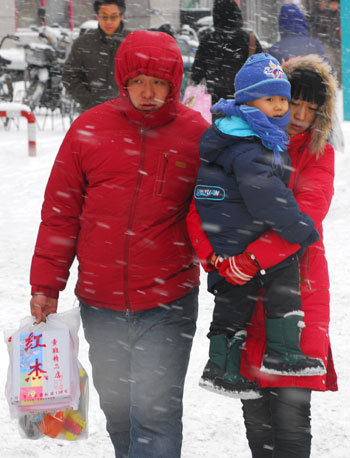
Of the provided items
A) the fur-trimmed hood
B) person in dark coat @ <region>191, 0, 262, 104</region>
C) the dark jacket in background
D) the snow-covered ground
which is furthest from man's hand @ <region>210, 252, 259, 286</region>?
person in dark coat @ <region>191, 0, 262, 104</region>

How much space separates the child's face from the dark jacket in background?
12.3 feet

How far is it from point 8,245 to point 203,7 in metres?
19.9

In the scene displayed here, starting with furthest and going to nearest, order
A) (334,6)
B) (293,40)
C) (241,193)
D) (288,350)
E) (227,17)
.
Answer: (334,6)
(293,40)
(227,17)
(288,350)
(241,193)

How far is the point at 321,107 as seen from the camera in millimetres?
2717

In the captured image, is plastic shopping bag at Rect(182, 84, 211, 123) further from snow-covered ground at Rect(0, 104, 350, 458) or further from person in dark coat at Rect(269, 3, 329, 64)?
snow-covered ground at Rect(0, 104, 350, 458)

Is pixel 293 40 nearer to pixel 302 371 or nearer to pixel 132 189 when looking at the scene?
pixel 132 189

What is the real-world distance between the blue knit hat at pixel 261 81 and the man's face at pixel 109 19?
3870 mm

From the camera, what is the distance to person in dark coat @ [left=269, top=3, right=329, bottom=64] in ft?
22.9

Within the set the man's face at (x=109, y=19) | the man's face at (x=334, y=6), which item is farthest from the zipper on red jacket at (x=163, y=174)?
the man's face at (x=334, y=6)

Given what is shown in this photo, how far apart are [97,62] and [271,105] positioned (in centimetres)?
390

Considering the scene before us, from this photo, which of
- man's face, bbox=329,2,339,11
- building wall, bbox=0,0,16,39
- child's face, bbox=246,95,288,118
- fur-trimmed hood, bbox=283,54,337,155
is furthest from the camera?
building wall, bbox=0,0,16,39

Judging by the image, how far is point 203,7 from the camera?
1001 inches

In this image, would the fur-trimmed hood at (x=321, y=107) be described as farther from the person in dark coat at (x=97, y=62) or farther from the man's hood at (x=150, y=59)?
the person in dark coat at (x=97, y=62)

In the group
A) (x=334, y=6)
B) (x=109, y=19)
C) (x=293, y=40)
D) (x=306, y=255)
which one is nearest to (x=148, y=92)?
(x=306, y=255)
